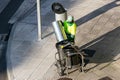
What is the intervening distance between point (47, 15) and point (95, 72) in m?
5.95

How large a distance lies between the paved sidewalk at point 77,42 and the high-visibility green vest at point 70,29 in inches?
56.5

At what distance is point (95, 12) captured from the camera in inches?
749

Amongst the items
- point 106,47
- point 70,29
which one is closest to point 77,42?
point 106,47

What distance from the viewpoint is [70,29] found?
14062 mm

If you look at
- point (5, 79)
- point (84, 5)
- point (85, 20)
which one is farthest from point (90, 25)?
point (5, 79)

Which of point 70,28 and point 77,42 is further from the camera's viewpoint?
point 77,42

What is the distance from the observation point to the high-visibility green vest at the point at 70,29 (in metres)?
14.1

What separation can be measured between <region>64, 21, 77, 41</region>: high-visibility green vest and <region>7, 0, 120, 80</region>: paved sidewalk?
56.5 inches

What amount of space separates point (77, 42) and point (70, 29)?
2.32 metres

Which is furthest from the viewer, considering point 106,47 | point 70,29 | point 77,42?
point 77,42

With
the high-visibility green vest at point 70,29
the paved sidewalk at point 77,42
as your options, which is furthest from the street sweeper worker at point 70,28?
the paved sidewalk at point 77,42

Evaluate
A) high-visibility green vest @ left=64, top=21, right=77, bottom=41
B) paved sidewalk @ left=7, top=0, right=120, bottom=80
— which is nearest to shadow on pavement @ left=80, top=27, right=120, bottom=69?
paved sidewalk @ left=7, top=0, right=120, bottom=80

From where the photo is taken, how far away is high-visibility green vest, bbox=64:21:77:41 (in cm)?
1405

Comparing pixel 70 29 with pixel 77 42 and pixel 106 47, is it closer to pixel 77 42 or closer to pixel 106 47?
pixel 77 42
